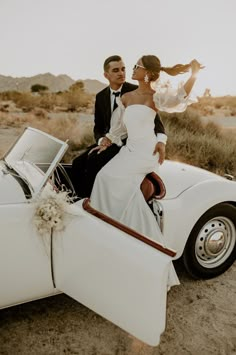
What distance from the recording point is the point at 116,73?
4418 mm

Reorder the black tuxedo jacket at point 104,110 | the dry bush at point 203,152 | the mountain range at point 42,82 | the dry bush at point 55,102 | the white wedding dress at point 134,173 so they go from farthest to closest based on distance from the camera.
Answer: the mountain range at point 42,82 → the dry bush at point 55,102 → the dry bush at point 203,152 → the black tuxedo jacket at point 104,110 → the white wedding dress at point 134,173

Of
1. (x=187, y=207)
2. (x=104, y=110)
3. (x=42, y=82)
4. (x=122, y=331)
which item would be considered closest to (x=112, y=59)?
(x=104, y=110)

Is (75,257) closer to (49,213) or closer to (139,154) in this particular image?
(49,213)

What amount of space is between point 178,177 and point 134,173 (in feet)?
1.63

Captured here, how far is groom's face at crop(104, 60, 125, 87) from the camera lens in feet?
14.4

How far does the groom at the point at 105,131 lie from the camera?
13.0ft

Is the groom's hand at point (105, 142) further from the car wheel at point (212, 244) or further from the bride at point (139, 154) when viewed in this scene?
the car wheel at point (212, 244)

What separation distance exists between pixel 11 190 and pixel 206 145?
26.8 ft

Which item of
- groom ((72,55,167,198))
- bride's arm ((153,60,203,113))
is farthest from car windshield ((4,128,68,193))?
bride's arm ((153,60,203,113))

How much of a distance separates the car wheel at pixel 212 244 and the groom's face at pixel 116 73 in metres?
1.64

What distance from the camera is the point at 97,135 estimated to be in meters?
4.70

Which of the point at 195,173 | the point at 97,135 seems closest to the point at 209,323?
the point at 195,173

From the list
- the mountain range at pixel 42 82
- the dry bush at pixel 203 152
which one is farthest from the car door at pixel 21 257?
the mountain range at pixel 42 82

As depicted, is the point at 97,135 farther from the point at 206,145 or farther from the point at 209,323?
the point at 206,145
